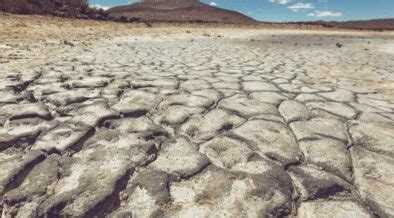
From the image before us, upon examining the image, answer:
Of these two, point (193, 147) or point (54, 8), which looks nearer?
point (193, 147)

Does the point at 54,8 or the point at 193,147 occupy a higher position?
the point at 54,8

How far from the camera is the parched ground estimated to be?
102 centimetres

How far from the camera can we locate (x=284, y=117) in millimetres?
1743

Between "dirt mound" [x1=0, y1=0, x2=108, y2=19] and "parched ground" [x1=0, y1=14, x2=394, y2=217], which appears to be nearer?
"parched ground" [x1=0, y1=14, x2=394, y2=217]

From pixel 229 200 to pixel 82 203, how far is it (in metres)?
0.53

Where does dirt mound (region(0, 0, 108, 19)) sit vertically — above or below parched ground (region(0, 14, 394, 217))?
above

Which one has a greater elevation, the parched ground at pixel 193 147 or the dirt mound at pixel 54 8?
the dirt mound at pixel 54 8

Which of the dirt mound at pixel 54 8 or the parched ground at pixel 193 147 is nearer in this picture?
the parched ground at pixel 193 147

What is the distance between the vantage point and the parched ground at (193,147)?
3.33 ft

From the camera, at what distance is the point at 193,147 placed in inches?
54.4

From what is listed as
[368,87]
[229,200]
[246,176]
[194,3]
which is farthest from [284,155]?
[194,3]

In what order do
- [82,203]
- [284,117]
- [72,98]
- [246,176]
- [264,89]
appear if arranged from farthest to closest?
[264,89] → [72,98] → [284,117] → [246,176] → [82,203]

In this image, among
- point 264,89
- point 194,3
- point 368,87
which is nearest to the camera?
point 264,89

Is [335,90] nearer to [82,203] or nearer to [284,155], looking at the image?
[284,155]
